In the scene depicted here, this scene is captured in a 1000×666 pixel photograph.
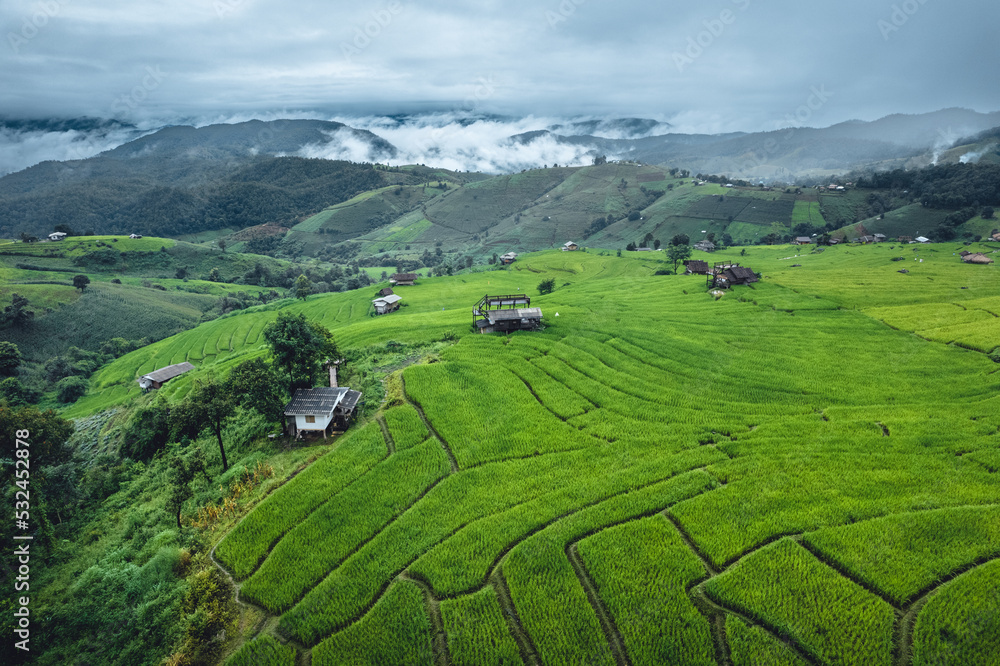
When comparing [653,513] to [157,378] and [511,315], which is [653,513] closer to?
[511,315]

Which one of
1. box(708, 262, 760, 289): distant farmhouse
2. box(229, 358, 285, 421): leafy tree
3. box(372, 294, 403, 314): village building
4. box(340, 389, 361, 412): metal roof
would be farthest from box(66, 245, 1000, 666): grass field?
box(372, 294, 403, 314): village building

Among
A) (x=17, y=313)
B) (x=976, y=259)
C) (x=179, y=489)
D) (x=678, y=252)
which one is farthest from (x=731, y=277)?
(x=17, y=313)

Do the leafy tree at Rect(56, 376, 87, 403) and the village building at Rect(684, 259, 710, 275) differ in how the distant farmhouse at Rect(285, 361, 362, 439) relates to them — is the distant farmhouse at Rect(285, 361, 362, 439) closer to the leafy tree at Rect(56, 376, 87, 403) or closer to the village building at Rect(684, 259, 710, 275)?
the leafy tree at Rect(56, 376, 87, 403)

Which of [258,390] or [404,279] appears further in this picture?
[404,279]

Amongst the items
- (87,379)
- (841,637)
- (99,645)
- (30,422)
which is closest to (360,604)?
(99,645)

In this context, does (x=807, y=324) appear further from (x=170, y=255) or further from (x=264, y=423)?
(x=170, y=255)

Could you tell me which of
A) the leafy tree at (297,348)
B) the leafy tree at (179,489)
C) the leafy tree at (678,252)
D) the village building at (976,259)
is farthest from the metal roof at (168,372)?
the village building at (976,259)

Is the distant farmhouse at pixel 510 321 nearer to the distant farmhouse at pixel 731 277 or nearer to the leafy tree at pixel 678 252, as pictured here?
the distant farmhouse at pixel 731 277
